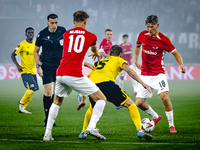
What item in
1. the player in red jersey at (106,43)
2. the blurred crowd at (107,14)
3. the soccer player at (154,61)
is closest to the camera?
the soccer player at (154,61)

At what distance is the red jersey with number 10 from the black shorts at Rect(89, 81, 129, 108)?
47.0 inches

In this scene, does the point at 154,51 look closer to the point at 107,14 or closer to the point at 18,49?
the point at 18,49

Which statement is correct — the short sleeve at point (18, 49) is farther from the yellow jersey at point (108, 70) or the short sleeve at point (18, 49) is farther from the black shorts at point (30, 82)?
the yellow jersey at point (108, 70)

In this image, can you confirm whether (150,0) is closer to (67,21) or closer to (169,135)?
(67,21)

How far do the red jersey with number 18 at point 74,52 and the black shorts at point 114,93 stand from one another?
717mm

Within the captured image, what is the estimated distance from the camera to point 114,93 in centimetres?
505

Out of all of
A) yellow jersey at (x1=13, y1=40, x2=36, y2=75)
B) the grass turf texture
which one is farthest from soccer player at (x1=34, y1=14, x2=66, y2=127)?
yellow jersey at (x1=13, y1=40, x2=36, y2=75)

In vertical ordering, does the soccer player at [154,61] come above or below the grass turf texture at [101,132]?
above

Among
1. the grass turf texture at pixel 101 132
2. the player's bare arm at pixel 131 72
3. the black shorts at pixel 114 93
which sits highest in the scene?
the player's bare arm at pixel 131 72

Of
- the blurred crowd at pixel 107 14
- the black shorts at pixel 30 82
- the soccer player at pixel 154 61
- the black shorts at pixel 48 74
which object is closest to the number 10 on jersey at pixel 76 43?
the soccer player at pixel 154 61

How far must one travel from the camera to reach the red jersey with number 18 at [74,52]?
4475mm

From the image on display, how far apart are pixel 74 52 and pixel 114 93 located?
A: 3.30 feet

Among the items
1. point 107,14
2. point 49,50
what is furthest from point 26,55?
point 107,14

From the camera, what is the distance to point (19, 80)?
24.7 m
